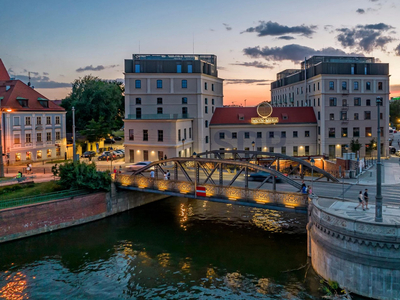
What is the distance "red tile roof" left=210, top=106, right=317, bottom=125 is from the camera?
201 ft

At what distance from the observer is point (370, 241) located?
723 inches

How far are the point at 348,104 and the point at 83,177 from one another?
146 ft

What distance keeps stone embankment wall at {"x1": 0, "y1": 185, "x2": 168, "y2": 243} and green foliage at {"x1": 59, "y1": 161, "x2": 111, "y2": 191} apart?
0.92 m

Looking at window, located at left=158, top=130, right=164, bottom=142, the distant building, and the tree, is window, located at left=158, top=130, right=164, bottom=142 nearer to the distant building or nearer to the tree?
the distant building

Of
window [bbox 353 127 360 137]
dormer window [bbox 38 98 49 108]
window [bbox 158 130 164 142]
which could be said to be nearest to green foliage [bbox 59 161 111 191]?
window [bbox 158 130 164 142]

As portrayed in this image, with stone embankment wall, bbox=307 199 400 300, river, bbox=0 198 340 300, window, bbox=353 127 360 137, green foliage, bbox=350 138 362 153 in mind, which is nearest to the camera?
stone embankment wall, bbox=307 199 400 300

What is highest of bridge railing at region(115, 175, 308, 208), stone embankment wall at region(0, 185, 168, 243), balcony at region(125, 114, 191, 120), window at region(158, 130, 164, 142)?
balcony at region(125, 114, 191, 120)

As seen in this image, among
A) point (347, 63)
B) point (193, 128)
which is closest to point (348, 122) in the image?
point (347, 63)

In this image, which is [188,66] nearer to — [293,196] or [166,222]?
[166,222]

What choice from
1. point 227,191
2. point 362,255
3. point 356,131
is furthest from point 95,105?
point 362,255

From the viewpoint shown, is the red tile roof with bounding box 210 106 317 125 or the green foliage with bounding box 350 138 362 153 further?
the red tile roof with bounding box 210 106 317 125

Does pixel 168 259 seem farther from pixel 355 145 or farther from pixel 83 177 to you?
pixel 355 145

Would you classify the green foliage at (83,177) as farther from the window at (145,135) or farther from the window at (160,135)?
the window at (145,135)

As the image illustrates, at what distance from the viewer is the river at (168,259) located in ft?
70.2
